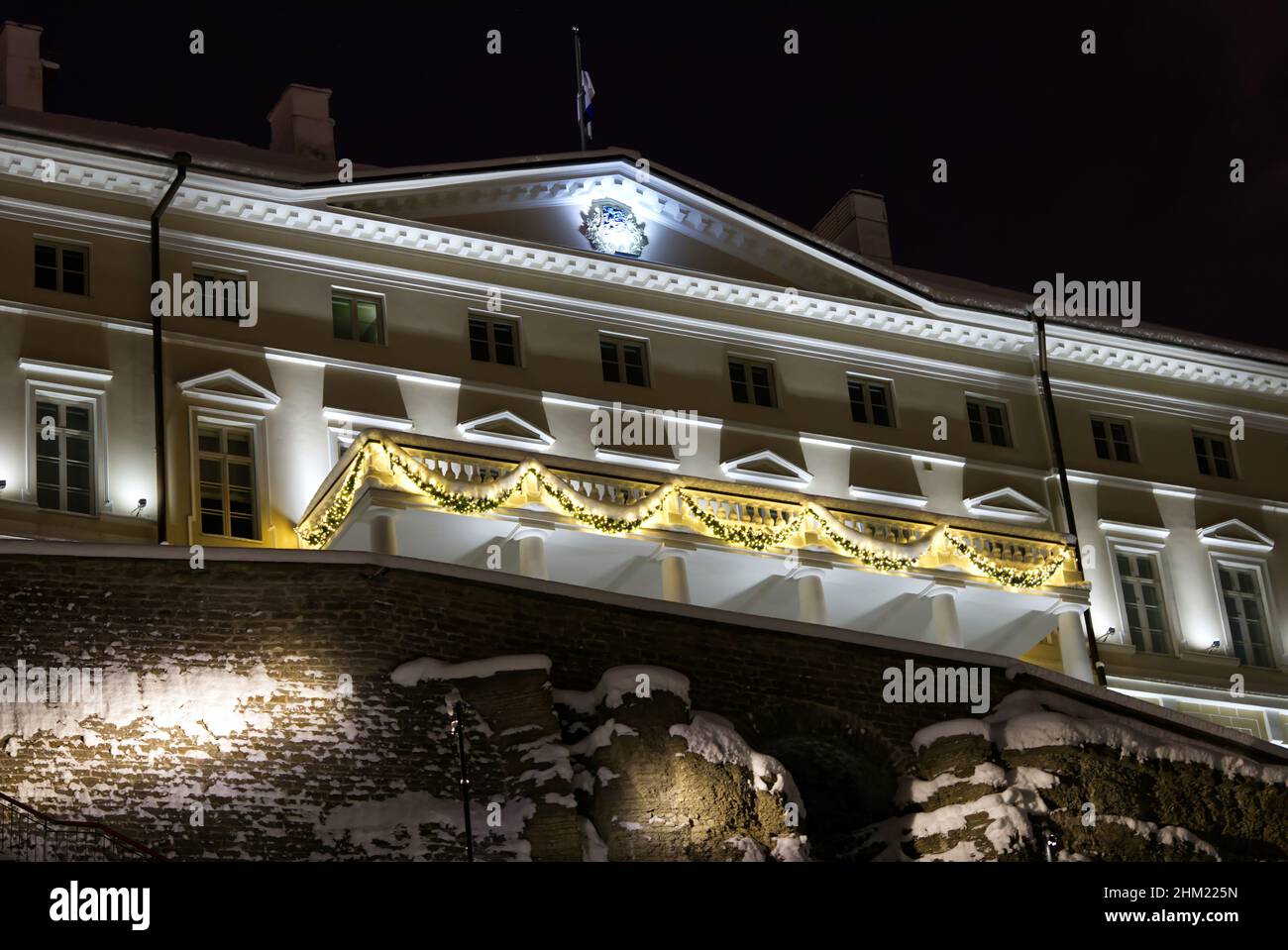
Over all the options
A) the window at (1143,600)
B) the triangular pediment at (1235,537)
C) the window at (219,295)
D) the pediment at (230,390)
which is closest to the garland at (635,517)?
the pediment at (230,390)

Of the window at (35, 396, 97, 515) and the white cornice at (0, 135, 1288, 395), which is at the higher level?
the white cornice at (0, 135, 1288, 395)

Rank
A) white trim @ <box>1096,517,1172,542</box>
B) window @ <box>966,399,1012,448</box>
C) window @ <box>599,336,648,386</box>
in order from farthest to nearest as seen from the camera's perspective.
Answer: window @ <box>966,399,1012,448</box>, white trim @ <box>1096,517,1172,542</box>, window @ <box>599,336,648,386</box>

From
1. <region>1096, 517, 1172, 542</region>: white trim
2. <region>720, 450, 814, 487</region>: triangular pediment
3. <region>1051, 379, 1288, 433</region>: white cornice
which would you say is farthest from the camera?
<region>1051, 379, 1288, 433</region>: white cornice

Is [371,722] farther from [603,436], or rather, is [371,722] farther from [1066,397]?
[1066,397]

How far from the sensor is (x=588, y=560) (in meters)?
37.9

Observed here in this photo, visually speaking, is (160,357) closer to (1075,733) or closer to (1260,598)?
(1075,733)

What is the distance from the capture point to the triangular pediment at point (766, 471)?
41.4 meters

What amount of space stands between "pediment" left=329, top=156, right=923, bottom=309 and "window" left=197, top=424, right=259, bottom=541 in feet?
15.1

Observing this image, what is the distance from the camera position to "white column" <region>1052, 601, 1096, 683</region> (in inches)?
1606

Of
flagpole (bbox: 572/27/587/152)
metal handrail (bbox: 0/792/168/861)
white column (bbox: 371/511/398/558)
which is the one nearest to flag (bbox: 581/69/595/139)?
flagpole (bbox: 572/27/587/152)

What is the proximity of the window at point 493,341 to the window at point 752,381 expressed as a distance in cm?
400

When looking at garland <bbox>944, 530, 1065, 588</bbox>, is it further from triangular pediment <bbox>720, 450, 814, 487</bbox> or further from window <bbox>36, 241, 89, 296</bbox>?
window <bbox>36, 241, 89, 296</bbox>
